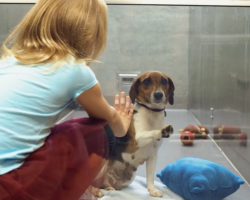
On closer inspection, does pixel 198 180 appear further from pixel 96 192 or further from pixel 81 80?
pixel 81 80

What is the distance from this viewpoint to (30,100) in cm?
84

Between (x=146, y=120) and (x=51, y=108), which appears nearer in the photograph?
(x=51, y=108)

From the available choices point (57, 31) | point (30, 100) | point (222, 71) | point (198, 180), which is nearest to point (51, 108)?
point (30, 100)

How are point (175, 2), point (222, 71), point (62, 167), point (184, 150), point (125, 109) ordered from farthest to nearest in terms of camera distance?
point (222, 71)
point (184, 150)
point (175, 2)
point (125, 109)
point (62, 167)

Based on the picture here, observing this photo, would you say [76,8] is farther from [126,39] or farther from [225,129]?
[225,129]

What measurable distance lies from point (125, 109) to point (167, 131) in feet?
0.59

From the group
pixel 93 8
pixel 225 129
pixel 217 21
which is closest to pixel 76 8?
pixel 93 8

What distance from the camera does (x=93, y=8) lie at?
0.98 metres

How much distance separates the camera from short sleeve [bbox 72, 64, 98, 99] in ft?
2.82

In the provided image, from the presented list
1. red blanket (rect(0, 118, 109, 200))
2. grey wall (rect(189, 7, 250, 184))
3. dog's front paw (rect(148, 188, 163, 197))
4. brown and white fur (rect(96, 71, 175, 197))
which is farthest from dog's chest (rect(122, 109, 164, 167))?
grey wall (rect(189, 7, 250, 184))

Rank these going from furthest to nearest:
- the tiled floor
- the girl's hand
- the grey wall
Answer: the grey wall < the tiled floor < the girl's hand

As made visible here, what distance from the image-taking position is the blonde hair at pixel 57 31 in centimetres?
90

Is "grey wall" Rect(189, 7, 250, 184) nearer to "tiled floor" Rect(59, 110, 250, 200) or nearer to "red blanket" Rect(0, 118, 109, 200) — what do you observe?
"tiled floor" Rect(59, 110, 250, 200)

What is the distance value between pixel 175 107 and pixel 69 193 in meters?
0.61
